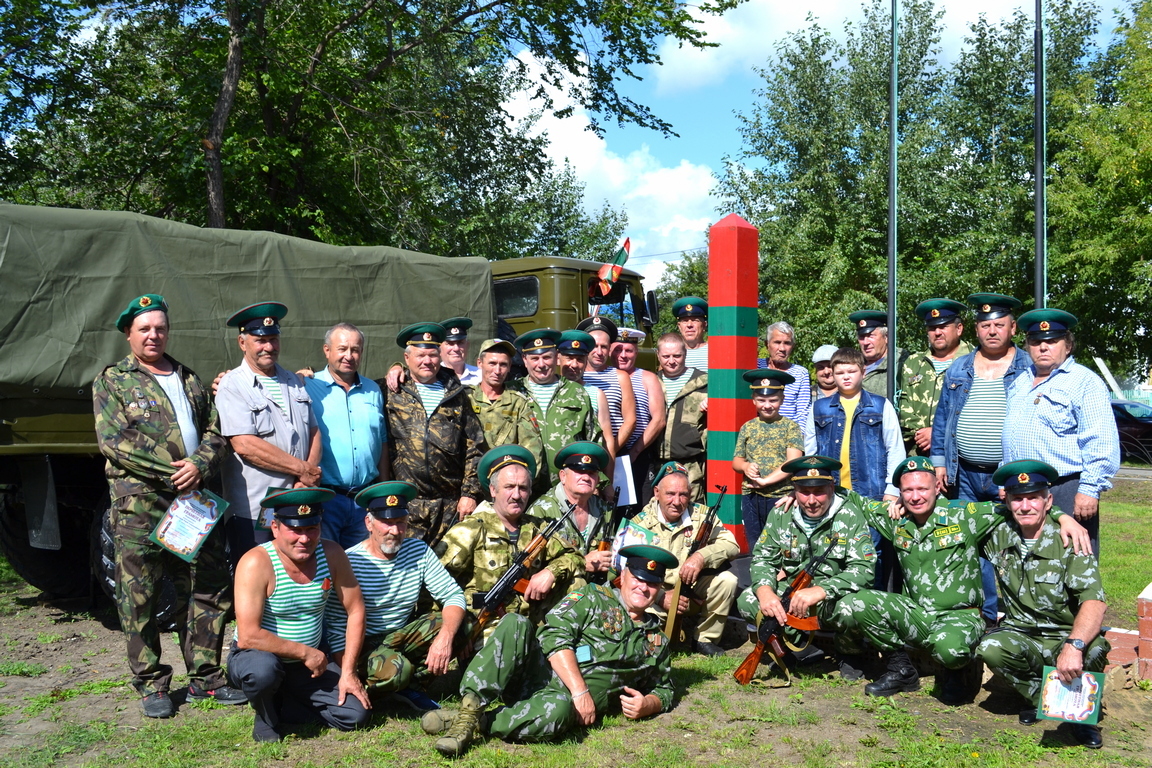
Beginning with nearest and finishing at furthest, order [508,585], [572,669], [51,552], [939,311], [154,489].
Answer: [572,669] < [154,489] < [508,585] < [939,311] < [51,552]

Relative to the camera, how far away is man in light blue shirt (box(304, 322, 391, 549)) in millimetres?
5414

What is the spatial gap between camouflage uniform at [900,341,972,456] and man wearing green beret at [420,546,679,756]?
91.0 inches

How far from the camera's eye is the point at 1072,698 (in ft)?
14.3

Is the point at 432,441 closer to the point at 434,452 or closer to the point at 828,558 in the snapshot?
the point at 434,452

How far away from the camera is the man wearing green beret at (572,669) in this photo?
4445mm

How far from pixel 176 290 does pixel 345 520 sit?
7.25ft

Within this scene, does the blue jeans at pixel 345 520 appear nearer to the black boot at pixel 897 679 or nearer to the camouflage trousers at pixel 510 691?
the camouflage trousers at pixel 510 691

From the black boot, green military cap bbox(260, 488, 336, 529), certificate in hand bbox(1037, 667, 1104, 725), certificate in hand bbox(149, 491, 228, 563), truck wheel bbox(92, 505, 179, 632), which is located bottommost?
the black boot

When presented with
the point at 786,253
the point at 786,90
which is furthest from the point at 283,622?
the point at 786,90

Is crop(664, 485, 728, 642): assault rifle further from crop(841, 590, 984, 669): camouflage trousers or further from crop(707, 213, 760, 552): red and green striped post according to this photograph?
crop(841, 590, 984, 669): camouflage trousers

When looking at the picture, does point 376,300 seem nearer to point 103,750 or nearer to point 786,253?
point 103,750

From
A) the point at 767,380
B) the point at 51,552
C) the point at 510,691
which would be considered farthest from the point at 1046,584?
the point at 51,552

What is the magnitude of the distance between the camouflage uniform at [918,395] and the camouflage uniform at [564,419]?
2.04 metres

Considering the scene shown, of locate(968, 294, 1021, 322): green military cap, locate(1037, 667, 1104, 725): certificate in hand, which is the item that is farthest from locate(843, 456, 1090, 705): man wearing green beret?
locate(968, 294, 1021, 322): green military cap
